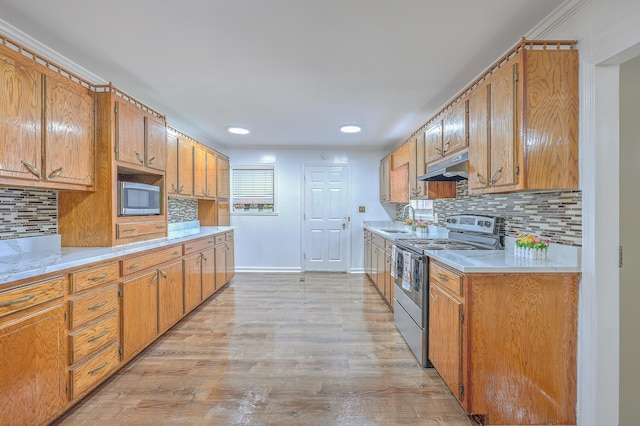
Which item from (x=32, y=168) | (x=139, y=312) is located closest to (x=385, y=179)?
(x=139, y=312)

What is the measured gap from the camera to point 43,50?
2105mm

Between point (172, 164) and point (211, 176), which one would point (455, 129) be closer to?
point (172, 164)

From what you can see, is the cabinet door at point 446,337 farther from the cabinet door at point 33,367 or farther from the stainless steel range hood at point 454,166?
the cabinet door at point 33,367

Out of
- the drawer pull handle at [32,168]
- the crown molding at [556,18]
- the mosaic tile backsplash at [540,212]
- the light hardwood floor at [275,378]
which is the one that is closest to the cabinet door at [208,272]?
the light hardwood floor at [275,378]

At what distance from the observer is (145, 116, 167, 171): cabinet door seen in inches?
110

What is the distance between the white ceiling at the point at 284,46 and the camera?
1.71 m

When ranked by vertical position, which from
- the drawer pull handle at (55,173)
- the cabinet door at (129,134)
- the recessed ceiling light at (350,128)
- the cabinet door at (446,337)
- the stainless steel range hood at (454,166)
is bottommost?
the cabinet door at (446,337)

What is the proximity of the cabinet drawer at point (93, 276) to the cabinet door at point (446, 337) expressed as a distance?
226 centimetres

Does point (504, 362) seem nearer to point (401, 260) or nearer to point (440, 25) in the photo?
point (401, 260)

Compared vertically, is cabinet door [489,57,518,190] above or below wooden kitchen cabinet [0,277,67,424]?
above

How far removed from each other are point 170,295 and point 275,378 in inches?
53.7

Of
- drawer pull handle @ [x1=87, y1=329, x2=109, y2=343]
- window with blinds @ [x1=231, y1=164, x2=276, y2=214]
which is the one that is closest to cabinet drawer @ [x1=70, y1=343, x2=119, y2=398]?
drawer pull handle @ [x1=87, y1=329, x2=109, y2=343]

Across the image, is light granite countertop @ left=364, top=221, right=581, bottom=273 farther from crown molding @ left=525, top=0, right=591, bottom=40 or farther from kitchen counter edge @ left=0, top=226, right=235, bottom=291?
kitchen counter edge @ left=0, top=226, right=235, bottom=291

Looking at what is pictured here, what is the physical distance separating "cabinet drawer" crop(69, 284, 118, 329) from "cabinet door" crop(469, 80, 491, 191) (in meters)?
2.67
